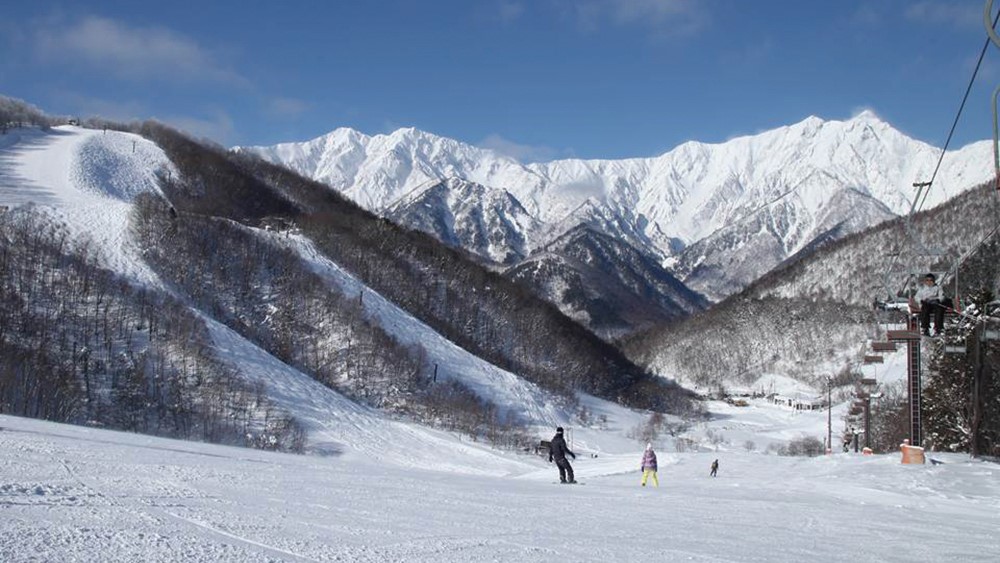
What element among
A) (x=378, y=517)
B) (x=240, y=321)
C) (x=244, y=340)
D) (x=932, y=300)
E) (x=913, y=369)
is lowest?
(x=378, y=517)

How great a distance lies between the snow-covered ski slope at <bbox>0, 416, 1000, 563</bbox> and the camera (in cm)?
818

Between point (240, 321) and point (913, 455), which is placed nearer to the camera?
point (913, 455)

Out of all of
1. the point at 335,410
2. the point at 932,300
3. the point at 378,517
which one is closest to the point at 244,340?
the point at 335,410

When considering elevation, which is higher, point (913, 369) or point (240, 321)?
point (240, 321)

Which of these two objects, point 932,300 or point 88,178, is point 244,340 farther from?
point 932,300

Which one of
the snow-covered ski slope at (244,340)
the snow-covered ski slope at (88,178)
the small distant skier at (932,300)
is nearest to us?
the small distant skier at (932,300)

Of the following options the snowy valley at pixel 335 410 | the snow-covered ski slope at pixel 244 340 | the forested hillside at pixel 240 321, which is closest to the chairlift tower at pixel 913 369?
the snowy valley at pixel 335 410

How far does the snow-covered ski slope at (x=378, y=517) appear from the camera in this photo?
322 inches

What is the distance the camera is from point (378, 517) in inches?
435

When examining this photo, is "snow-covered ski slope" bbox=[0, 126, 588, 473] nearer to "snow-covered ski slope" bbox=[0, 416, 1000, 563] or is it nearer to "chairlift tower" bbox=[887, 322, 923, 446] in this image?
"chairlift tower" bbox=[887, 322, 923, 446]

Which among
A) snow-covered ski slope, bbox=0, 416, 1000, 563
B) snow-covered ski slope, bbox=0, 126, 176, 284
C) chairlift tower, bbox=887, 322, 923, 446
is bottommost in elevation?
snow-covered ski slope, bbox=0, 416, 1000, 563

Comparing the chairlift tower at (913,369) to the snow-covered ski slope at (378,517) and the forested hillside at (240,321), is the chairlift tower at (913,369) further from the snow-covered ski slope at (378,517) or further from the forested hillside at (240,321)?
the forested hillside at (240,321)

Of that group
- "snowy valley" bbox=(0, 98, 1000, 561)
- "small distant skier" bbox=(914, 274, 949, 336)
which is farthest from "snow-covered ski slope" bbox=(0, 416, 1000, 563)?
"small distant skier" bbox=(914, 274, 949, 336)

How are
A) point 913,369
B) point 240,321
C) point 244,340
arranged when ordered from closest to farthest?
point 913,369 → point 244,340 → point 240,321
